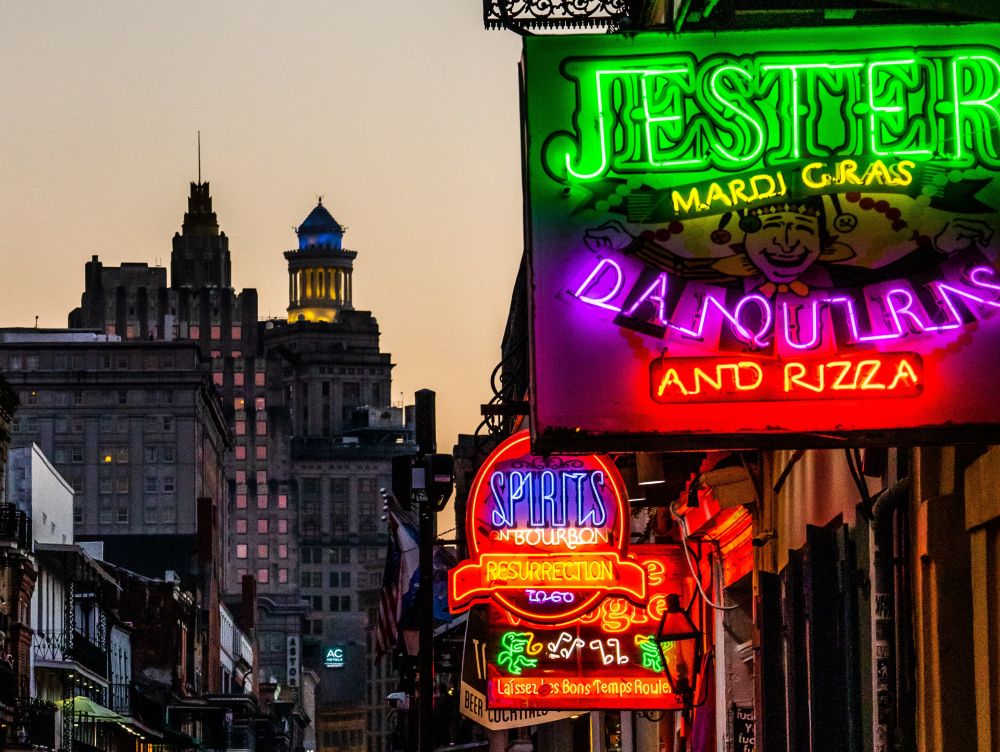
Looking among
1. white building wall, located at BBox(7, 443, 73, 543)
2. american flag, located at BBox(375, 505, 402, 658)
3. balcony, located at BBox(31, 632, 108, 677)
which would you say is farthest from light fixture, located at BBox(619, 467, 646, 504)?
white building wall, located at BBox(7, 443, 73, 543)

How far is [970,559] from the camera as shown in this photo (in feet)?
30.8

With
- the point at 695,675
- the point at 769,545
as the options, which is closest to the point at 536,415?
the point at 769,545

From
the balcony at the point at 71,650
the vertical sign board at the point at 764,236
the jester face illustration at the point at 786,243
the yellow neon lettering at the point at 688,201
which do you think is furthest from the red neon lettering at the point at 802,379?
the balcony at the point at 71,650

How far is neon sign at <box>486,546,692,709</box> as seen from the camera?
19.3 m

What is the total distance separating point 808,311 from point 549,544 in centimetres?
908

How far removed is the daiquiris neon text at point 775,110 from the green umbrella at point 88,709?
6702 centimetres

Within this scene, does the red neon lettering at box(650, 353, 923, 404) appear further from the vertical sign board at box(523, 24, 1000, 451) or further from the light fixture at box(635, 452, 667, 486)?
the light fixture at box(635, 452, 667, 486)

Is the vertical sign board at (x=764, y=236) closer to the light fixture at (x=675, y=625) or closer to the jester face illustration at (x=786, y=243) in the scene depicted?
the jester face illustration at (x=786, y=243)

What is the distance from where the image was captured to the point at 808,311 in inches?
333

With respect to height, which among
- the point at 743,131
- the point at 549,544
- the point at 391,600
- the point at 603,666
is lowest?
the point at 603,666

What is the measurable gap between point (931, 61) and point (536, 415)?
2.01 m

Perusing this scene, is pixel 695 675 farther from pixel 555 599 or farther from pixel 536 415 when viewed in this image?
pixel 536 415

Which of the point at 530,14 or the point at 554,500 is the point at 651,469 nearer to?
the point at 554,500

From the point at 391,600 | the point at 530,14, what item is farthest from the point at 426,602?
the point at 530,14
